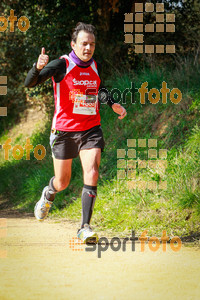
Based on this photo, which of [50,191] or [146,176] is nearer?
[50,191]

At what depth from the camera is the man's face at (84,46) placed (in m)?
5.87

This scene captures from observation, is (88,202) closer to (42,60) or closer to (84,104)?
(84,104)

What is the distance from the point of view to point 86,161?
5941 mm

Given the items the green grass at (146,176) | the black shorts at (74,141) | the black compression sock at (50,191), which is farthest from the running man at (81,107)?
the green grass at (146,176)

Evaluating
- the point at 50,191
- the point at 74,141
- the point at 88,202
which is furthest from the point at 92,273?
the point at 50,191

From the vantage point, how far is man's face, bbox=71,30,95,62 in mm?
5871

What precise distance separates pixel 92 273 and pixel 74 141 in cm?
201

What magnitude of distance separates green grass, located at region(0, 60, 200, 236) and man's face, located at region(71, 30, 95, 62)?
2331 mm

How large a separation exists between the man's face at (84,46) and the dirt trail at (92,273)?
2.19 metres

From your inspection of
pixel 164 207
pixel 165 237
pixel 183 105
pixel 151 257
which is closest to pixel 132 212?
pixel 164 207

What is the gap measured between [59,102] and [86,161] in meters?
0.76

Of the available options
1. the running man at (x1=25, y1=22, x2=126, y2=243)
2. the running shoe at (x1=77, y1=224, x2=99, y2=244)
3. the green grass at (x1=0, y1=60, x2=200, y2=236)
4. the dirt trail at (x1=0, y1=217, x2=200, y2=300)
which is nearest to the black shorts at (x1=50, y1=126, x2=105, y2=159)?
the running man at (x1=25, y1=22, x2=126, y2=243)

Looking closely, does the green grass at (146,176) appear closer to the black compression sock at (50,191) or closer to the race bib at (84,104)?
the black compression sock at (50,191)

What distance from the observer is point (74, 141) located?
6.07 metres
